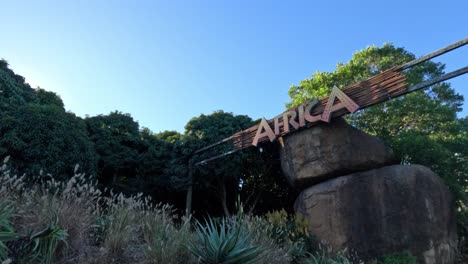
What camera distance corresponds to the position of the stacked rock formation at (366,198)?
7348mm

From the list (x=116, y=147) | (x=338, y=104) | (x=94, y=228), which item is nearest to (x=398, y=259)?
(x=338, y=104)

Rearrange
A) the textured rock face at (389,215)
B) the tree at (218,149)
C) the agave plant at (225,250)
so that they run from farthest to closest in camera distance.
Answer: the tree at (218,149)
the textured rock face at (389,215)
the agave plant at (225,250)

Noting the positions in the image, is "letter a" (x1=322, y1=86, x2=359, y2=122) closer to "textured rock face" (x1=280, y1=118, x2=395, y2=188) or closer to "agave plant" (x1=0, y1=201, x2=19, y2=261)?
"textured rock face" (x1=280, y1=118, x2=395, y2=188)

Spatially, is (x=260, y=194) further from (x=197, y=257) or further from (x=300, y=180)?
(x=197, y=257)

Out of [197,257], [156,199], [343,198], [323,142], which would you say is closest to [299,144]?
[323,142]

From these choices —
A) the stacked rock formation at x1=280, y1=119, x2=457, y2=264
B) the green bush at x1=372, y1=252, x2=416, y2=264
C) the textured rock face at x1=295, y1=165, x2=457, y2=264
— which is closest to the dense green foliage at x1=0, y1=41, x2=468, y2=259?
the stacked rock formation at x1=280, y1=119, x2=457, y2=264

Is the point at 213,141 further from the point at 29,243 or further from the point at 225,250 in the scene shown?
the point at 29,243

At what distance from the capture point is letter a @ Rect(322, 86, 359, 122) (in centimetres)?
786

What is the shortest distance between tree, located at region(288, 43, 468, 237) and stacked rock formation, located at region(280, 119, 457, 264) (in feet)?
7.56

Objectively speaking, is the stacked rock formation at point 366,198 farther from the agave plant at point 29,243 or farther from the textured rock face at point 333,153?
the agave plant at point 29,243

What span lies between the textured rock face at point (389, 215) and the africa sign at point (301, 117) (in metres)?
1.55

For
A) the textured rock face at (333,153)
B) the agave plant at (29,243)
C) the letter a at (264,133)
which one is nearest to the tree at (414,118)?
the textured rock face at (333,153)

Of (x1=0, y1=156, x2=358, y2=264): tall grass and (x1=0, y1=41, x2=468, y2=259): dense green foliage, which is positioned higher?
(x1=0, y1=41, x2=468, y2=259): dense green foliage

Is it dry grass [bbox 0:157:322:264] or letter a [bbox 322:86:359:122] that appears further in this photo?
letter a [bbox 322:86:359:122]
